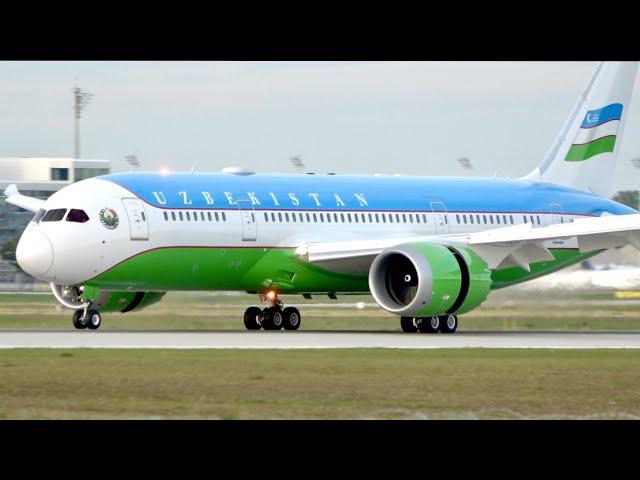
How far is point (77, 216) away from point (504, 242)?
1241cm

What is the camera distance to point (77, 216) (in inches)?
1609

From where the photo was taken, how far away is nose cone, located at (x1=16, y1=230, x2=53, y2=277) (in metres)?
40.3

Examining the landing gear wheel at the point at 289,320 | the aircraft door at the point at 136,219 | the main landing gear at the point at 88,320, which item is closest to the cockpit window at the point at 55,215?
the aircraft door at the point at 136,219

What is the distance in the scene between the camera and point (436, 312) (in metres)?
41.6

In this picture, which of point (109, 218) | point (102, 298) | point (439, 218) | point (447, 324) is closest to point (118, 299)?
point (102, 298)

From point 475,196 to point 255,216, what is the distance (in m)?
9.12

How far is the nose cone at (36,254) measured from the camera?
1586 inches

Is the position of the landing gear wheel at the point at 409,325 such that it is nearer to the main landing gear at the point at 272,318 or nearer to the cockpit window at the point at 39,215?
the main landing gear at the point at 272,318

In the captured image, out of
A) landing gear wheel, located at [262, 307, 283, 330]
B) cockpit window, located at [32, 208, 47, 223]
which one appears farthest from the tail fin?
cockpit window, located at [32, 208, 47, 223]

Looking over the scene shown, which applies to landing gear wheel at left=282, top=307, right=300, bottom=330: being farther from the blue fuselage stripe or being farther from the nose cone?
the nose cone

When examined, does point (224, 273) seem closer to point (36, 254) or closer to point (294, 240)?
point (294, 240)
